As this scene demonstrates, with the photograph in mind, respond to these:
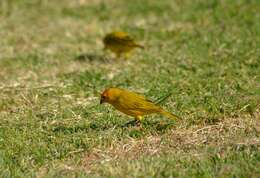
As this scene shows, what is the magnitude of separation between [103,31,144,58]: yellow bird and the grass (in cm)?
15

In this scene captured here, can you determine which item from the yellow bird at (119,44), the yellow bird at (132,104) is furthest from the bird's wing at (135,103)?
the yellow bird at (119,44)

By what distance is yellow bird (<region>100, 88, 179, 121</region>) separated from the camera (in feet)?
21.2

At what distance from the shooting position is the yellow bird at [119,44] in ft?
30.6

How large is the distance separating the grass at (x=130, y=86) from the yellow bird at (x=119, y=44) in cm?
15

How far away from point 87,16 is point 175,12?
1382mm

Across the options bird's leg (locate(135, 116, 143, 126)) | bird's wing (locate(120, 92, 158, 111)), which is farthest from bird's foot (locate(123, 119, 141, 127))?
bird's wing (locate(120, 92, 158, 111))

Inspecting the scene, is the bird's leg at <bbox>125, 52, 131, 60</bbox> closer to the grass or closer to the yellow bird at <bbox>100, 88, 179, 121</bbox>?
the grass

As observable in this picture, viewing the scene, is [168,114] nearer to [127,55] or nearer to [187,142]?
[187,142]

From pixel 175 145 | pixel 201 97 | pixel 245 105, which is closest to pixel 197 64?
pixel 201 97

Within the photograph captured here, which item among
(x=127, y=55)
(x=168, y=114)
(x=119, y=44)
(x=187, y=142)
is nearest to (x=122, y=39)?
(x=119, y=44)

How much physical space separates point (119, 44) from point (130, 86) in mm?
1305

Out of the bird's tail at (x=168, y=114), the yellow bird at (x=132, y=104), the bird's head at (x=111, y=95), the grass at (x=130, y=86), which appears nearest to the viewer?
the grass at (x=130, y=86)

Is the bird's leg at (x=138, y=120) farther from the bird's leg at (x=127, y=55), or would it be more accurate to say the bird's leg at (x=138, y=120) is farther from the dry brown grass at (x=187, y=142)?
the bird's leg at (x=127, y=55)

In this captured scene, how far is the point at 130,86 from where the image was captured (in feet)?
26.9
